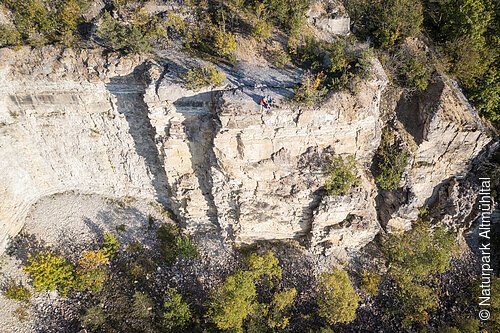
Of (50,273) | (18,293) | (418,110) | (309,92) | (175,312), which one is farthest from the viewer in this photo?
(50,273)

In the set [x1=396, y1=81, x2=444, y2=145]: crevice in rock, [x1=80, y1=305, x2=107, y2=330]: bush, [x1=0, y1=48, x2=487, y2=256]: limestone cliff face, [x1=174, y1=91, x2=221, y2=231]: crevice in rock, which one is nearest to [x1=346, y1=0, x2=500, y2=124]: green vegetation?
[x1=396, y1=81, x2=444, y2=145]: crevice in rock

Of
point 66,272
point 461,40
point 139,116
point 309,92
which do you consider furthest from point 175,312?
point 461,40

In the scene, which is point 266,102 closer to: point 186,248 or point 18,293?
point 186,248

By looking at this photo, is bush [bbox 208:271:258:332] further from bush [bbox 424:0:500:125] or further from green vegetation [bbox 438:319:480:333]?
bush [bbox 424:0:500:125]

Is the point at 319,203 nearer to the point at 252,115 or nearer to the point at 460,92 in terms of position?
the point at 252,115

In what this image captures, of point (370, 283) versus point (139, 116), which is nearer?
point (139, 116)
